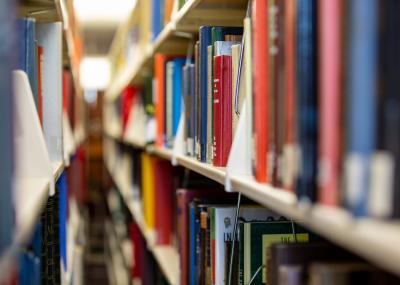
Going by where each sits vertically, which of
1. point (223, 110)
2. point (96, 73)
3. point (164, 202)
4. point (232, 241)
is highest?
point (96, 73)

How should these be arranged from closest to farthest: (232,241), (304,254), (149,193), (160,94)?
(304,254) → (232,241) → (160,94) → (149,193)

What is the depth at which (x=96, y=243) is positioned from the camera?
6.72m

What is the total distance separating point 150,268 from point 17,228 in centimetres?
232

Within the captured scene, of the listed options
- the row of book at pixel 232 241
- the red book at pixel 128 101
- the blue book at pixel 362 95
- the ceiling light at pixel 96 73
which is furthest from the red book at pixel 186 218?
the ceiling light at pixel 96 73

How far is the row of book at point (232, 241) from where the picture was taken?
3.28 ft

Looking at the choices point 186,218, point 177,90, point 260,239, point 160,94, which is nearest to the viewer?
point 260,239

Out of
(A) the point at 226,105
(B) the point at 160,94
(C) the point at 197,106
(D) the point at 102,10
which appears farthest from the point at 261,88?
(D) the point at 102,10

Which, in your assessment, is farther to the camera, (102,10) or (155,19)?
(102,10)

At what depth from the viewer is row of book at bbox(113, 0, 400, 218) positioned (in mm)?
707

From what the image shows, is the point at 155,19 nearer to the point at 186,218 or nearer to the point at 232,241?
the point at 186,218

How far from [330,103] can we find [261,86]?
0.34 meters

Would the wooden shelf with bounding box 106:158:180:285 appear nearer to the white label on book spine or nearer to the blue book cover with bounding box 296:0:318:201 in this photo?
the blue book cover with bounding box 296:0:318:201

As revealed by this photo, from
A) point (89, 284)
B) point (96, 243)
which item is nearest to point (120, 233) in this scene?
point (89, 284)

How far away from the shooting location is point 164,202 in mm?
2803
